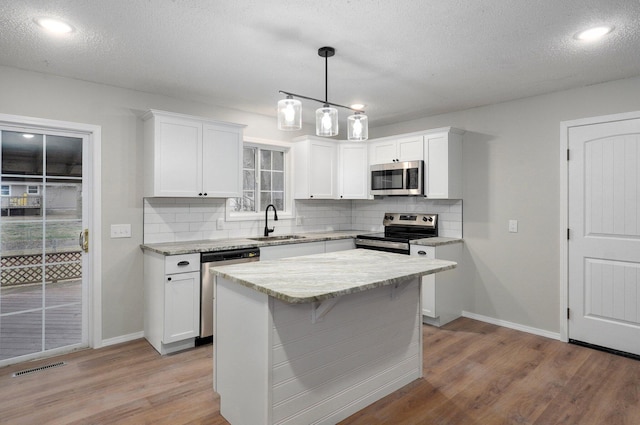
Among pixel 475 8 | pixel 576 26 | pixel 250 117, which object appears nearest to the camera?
pixel 475 8

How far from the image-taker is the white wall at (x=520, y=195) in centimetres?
356

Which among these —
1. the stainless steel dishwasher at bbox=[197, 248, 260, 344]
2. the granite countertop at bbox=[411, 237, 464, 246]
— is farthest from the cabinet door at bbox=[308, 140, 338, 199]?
the stainless steel dishwasher at bbox=[197, 248, 260, 344]

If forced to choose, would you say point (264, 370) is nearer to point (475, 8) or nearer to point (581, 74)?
point (475, 8)

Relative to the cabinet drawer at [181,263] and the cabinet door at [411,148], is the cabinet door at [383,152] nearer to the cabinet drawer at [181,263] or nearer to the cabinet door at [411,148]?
the cabinet door at [411,148]

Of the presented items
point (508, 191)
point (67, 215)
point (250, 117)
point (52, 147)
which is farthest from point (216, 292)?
point (508, 191)

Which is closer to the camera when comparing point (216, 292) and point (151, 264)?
point (216, 292)

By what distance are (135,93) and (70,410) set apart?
8.93ft

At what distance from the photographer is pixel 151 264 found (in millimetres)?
3441

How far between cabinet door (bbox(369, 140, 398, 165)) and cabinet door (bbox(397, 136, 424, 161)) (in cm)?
8

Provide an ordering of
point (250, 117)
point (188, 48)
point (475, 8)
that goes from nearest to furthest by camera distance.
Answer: point (475, 8)
point (188, 48)
point (250, 117)

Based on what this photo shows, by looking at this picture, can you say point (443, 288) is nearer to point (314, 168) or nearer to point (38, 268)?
point (314, 168)

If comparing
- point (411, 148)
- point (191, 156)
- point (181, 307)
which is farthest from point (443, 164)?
point (181, 307)

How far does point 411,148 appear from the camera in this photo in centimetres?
442

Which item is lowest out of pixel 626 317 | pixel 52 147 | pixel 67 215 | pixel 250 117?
pixel 626 317
